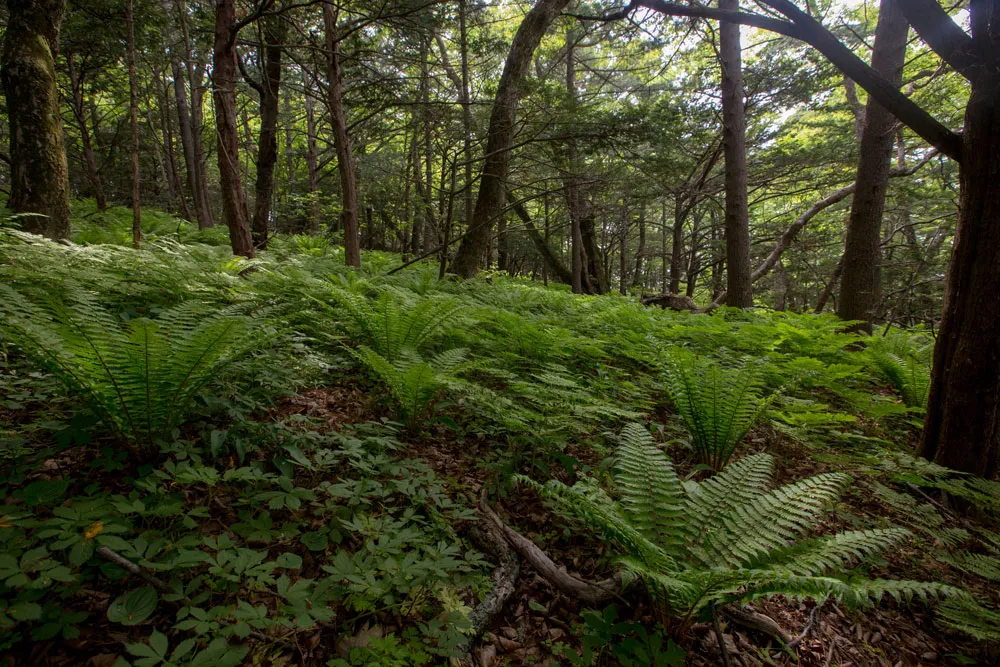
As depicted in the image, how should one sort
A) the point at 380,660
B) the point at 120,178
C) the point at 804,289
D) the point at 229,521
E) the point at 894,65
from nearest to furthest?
the point at 380,660 → the point at 229,521 → the point at 894,65 → the point at 120,178 → the point at 804,289

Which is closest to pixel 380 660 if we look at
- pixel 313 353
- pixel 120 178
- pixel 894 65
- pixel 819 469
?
pixel 313 353

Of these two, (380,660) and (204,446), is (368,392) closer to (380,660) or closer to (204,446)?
(204,446)

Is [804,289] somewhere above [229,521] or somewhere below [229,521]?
above

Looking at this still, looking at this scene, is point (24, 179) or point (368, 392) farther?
point (24, 179)

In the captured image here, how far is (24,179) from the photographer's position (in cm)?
411

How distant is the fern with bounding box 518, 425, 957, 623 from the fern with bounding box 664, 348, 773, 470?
2.22 feet

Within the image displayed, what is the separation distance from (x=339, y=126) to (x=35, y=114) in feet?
9.27

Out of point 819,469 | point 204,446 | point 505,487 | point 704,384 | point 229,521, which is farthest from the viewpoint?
point 819,469

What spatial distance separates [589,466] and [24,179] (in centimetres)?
592

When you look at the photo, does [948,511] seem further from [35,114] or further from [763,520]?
[35,114]

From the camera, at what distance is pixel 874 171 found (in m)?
4.94

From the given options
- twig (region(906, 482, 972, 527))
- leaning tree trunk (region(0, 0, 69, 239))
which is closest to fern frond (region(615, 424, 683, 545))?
twig (region(906, 482, 972, 527))

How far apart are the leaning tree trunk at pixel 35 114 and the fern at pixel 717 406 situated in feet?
20.0

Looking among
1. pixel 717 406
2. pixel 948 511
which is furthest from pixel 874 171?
pixel 717 406
